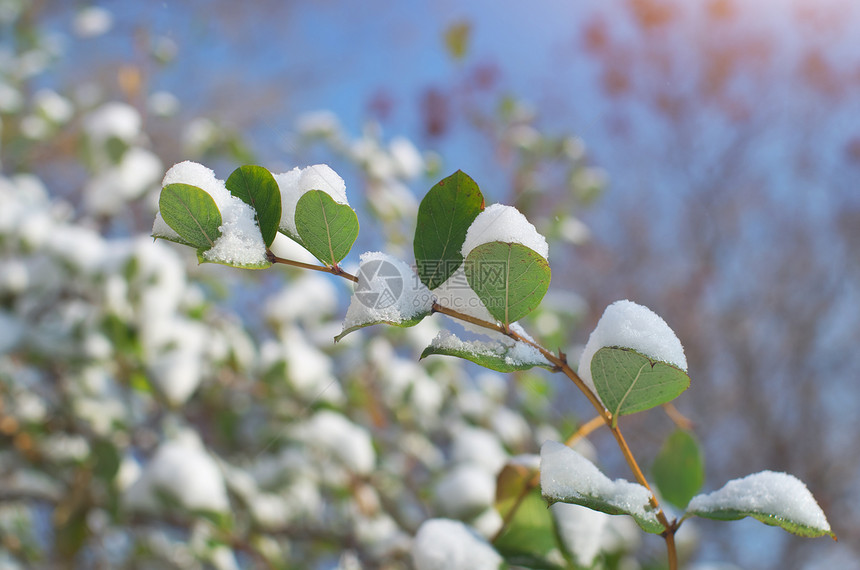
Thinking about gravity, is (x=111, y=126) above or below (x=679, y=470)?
below

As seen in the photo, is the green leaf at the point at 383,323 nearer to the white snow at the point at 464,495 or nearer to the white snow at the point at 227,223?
the white snow at the point at 227,223

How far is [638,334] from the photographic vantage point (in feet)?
0.81

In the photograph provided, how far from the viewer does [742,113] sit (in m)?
3.26

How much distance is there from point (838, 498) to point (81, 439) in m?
3.05

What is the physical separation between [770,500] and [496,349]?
14cm

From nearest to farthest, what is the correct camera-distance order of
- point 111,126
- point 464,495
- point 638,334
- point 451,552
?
point 638,334 < point 451,552 < point 464,495 < point 111,126

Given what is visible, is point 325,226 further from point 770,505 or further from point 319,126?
point 319,126

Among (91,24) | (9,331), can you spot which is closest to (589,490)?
(9,331)

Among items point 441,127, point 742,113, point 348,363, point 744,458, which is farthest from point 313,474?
point 742,113

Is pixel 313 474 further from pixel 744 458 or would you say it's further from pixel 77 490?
pixel 744 458

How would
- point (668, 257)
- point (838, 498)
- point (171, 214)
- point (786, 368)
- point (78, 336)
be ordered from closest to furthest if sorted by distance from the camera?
point (171, 214)
point (78, 336)
point (838, 498)
point (786, 368)
point (668, 257)

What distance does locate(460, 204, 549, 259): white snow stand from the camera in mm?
248

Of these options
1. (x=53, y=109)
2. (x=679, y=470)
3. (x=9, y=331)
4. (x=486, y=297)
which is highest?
(x=679, y=470)

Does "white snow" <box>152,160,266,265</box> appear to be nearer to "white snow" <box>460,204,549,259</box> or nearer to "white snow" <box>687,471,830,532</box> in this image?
"white snow" <box>460,204,549,259</box>
